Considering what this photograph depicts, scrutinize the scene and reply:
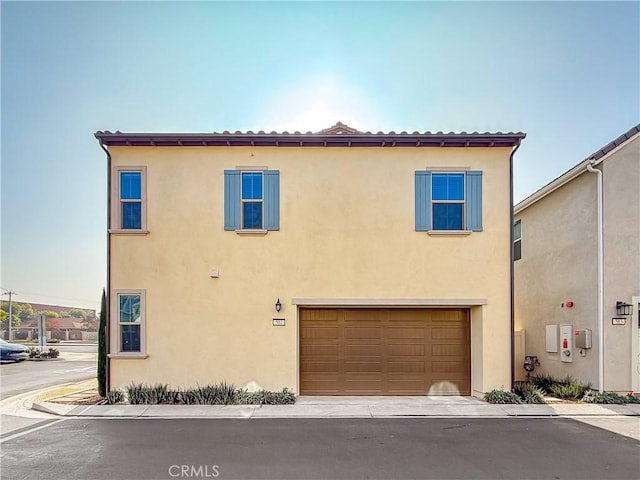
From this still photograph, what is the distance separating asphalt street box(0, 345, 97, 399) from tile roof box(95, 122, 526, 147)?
7934 mm

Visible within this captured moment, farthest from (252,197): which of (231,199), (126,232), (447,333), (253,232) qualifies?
(447,333)

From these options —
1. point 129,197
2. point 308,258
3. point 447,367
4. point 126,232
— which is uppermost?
point 129,197

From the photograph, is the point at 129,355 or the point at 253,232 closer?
the point at 129,355

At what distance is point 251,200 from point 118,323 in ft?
14.8

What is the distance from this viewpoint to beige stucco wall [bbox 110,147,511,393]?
1037 centimetres

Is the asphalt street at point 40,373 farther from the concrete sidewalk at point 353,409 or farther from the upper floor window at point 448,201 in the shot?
the upper floor window at point 448,201

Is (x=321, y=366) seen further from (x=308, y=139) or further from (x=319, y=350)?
(x=308, y=139)

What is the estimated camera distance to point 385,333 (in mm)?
10836

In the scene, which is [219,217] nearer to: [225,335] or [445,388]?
[225,335]

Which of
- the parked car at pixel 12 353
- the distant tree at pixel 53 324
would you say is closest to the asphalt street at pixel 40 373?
the parked car at pixel 12 353

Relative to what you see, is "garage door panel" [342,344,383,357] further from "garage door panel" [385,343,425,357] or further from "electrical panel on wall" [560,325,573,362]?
"electrical panel on wall" [560,325,573,362]

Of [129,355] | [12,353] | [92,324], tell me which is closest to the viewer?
[129,355]

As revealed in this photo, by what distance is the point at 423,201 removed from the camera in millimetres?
10609

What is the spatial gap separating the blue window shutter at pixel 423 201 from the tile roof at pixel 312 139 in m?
0.84
